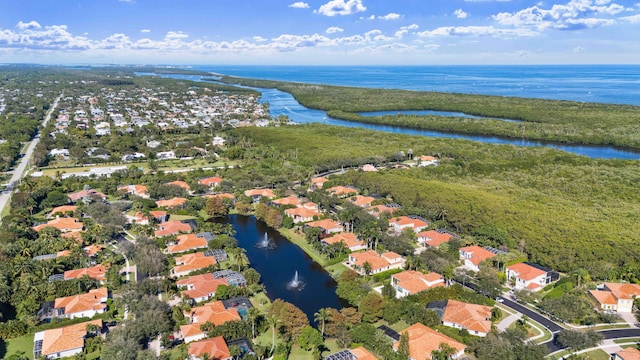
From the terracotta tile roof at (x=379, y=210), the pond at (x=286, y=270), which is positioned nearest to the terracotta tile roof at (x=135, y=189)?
the pond at (x=286, y=270)

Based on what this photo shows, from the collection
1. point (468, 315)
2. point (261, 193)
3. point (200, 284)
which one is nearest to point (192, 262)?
point (200, 284)

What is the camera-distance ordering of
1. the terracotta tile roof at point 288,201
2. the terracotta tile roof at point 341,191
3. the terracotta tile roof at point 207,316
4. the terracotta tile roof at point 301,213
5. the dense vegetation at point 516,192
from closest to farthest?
the terracotta tile roof at point 207,316
the dense vegetation at point 516,192
the terracotta tile roof at point 301,213
the terracotta tile roof at point 288,201
the terracotta tile roof at point 341,191

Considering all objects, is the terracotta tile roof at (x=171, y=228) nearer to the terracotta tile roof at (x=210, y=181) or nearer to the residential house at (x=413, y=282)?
the terracotta tile roof at (x=210, y=181)

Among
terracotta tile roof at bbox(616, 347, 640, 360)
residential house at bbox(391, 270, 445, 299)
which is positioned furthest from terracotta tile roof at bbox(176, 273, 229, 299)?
terracotta tile roof at bbox(616, 347, 640, 360)

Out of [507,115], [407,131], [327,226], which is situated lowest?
[327,226]

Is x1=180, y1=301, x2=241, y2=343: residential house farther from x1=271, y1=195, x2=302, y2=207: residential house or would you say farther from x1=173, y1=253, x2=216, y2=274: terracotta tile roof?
x1=271, y1=195, x2=302, y2=207: residential house

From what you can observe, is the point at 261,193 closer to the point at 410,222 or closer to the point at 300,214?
the point at 300,214
